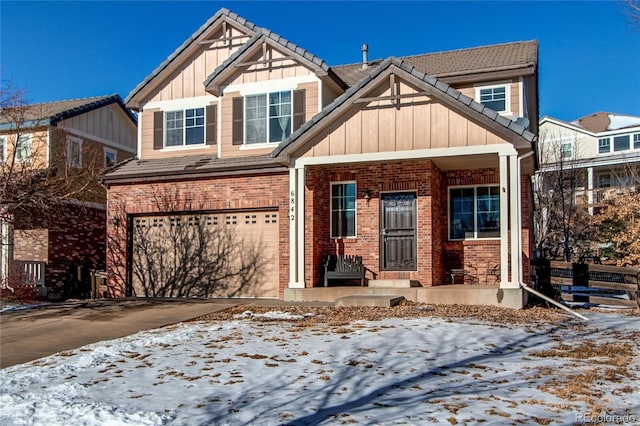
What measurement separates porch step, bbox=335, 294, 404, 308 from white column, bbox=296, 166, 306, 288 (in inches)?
65.2

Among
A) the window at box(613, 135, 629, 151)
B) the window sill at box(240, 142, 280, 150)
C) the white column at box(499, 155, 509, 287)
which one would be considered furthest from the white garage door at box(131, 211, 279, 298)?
the window at box(613, 135, 629, 151)

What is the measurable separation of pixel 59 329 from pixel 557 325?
27.9 ft

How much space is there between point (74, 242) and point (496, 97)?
13.3 m

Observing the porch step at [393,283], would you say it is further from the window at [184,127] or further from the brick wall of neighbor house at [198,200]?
the window at [184,127]

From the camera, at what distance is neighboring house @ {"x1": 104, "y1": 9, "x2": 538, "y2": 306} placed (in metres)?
13.1

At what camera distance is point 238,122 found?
1625 centimetres

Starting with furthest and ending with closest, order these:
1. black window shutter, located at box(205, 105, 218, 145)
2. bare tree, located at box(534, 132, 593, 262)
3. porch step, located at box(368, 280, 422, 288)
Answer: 1. bare tree, located at box(534, 132, 593, 262)
2. black window shutter, located at box(205, 105, 218, 145)
3. porch step, located at box(368, 280, 422, 288)

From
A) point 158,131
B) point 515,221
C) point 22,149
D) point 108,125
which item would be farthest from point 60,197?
point 108,125

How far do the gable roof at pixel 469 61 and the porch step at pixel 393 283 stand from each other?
585cm

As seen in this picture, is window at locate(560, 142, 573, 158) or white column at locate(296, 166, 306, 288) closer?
white column at locate(296, 166, 306, 288)

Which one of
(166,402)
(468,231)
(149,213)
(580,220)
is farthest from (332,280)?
(580,220)

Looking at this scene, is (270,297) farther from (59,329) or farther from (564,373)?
(564,373)

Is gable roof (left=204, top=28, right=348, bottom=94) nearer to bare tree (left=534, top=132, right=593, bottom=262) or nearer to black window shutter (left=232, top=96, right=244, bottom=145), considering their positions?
black window shutter (left=232, top=96, right=244, bottom=145)

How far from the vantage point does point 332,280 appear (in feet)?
48.5
